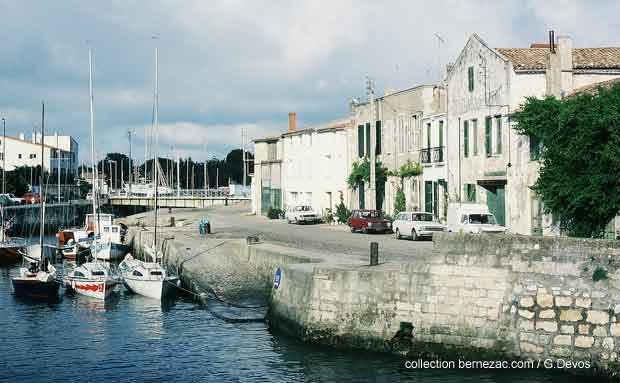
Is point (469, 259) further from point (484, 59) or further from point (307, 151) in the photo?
point (307, 151)

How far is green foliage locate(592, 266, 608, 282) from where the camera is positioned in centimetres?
2259

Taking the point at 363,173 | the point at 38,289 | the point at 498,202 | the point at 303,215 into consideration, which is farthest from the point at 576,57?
the point at 303,215

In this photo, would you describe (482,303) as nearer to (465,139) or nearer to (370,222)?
(465,139)

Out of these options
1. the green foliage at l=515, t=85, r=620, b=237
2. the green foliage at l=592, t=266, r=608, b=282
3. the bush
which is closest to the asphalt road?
the bush

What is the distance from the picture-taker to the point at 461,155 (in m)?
48.9

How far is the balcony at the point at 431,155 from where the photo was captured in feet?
169

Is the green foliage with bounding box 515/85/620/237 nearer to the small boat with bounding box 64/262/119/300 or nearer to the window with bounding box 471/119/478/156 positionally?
the window with bounding box 471/119/478/156

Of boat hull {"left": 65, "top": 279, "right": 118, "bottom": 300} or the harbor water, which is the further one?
boat hull {"left": 65, "top": 279, "right": 118, "bottom": 300}

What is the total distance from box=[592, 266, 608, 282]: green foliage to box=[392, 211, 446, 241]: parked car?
75.4 ft

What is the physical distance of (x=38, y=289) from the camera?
41.6 m

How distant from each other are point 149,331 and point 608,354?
648 inches

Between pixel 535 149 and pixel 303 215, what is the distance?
A: 1147 inches

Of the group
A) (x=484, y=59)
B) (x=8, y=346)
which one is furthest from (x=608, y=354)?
(x=484, y=59)

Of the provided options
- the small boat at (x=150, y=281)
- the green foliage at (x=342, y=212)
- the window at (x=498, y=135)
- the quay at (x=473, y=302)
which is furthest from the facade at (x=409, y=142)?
the quay at (x=473, y=302)
